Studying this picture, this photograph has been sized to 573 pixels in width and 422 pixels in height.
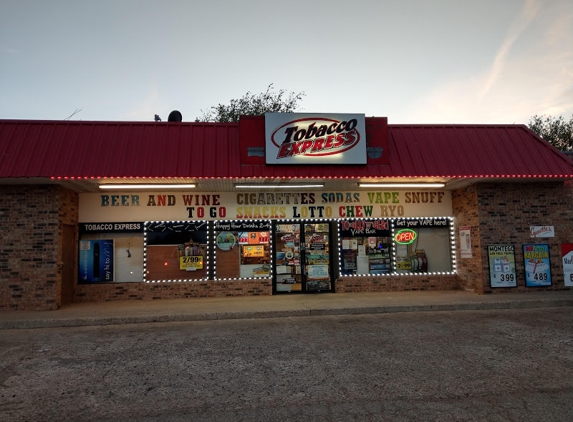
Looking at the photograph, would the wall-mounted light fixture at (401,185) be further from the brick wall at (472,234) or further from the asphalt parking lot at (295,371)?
the asphalt parking lot at (295,371)

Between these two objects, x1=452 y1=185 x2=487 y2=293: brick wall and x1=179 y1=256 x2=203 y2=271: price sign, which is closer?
x1=452 y1=185 x2=487 y2=293: brick wall

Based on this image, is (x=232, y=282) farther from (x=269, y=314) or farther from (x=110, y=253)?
(x=110, y=253)

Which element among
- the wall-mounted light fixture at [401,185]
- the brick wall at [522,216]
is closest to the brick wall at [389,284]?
the brick wall at [522,216]

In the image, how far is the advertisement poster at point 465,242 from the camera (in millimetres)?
13162

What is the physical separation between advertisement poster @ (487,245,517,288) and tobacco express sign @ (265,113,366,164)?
5003 millimetres

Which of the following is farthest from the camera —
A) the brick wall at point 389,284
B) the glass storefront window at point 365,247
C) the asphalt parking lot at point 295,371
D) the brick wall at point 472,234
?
the glass storefront window at point 365,247

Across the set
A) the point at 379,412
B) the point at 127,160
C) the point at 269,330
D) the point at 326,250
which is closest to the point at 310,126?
the point at 326,250

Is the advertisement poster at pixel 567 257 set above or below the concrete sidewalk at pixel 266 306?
above

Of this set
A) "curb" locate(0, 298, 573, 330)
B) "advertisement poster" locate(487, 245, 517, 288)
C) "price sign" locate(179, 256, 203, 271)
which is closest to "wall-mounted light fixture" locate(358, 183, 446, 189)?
"advertisement poster" locate(487, 245, 517, 288)

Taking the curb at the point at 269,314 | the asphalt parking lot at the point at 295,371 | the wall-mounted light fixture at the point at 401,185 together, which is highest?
the wall-mounted light fixture at the point at 401,185

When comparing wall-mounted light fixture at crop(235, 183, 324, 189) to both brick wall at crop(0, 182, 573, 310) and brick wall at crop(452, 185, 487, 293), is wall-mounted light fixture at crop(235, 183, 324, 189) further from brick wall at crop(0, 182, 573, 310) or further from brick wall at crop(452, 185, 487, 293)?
brick wall at crop(452, 185, 487, 293)

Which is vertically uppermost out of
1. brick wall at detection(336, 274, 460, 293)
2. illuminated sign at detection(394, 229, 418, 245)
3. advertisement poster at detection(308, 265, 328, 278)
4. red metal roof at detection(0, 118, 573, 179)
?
red metal roof at detection(0, 118, 573, 179)

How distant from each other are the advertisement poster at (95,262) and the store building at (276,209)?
0.04 metres

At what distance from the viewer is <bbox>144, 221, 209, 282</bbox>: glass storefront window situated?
12914mm
